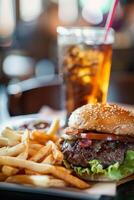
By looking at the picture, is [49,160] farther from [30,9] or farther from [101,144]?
[30,9]

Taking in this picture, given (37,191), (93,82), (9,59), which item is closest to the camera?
(37,191)

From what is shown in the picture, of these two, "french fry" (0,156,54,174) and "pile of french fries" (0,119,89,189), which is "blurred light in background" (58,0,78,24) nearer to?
"pile of french fries" (0,119,89,189)

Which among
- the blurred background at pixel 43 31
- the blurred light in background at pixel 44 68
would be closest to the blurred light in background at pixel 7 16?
the blurred background at pixel 43 31

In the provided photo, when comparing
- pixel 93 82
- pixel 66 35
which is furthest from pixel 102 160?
pixel 66 35

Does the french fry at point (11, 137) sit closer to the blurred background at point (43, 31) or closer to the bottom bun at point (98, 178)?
the bottom bun at point (98, 178)

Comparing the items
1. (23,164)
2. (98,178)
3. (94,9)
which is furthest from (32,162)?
(94,9)

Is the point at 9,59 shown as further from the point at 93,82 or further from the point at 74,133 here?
the point at 74,133
